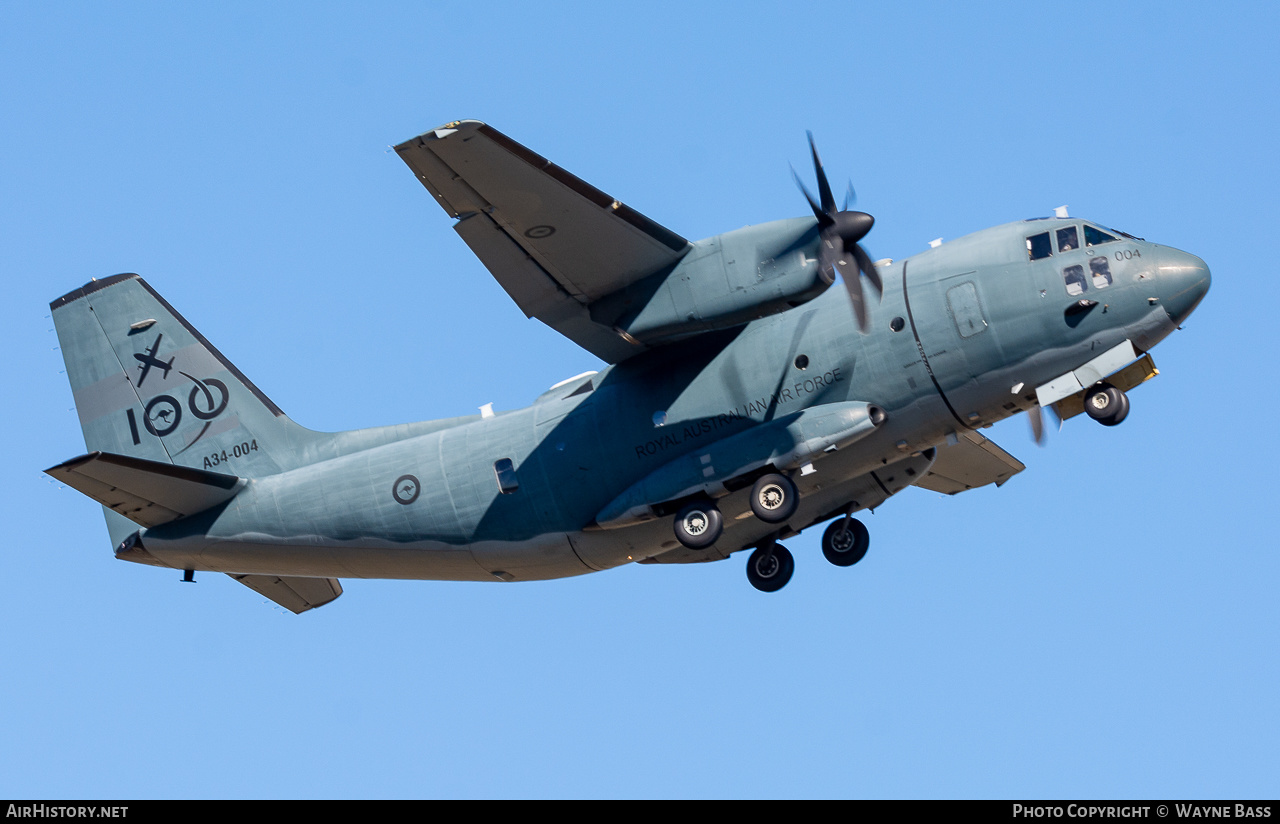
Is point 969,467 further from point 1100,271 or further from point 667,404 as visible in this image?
point 667,404

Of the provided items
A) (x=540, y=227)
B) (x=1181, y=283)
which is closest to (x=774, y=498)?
(x=540, y=227)

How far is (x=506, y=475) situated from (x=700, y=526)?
3.46 metres

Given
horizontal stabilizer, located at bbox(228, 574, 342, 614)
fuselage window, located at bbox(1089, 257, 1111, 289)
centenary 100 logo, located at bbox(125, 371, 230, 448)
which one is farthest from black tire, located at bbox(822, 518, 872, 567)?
centenary 100 logo, located at bbox(125, 371, 230, 448)

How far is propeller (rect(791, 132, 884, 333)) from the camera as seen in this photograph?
20.4m

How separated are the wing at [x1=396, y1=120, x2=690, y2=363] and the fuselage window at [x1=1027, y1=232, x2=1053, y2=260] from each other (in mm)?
5218

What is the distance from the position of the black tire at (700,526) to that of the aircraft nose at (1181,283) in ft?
24.5

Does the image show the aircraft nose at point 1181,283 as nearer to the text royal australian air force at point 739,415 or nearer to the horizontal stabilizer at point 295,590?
the text royal australian air force at point 739,415

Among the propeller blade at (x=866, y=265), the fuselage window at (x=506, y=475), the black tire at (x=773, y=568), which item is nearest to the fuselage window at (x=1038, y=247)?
the propeller blade at (x=866, y=265)

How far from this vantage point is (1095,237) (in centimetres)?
2114

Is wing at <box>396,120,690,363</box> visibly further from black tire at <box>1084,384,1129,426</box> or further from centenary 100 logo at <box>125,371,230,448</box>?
centenary 100 logo at <box>125,371,230,448</box>

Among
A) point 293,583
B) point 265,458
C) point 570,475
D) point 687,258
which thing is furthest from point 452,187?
point 293,583

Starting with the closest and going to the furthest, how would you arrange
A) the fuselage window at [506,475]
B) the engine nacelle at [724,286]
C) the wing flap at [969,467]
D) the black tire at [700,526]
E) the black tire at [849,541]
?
the engine nacelle at [724,286]
the black tire at [700,526]
the fuselage window at [506,475]
the black tire at [849,541]
the wing flap at [969,467]

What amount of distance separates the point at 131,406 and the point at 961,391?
50.3 ft

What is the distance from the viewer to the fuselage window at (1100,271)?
20859 millimetres
